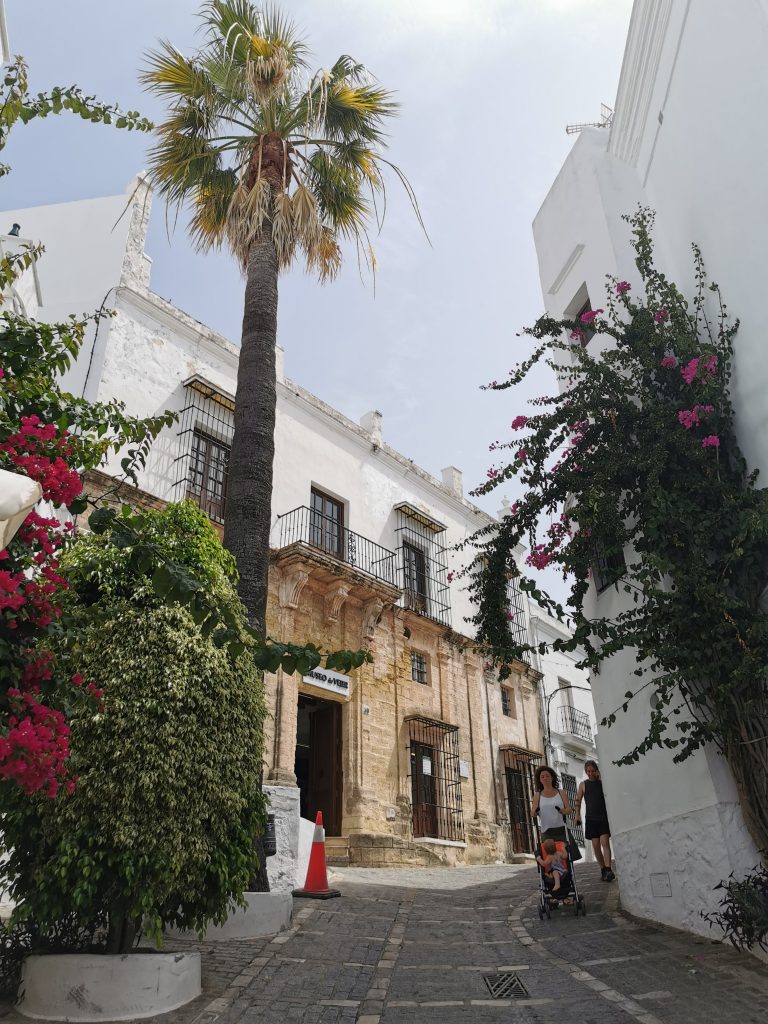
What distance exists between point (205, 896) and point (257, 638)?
2.08m

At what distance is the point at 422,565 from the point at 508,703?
4.42 m

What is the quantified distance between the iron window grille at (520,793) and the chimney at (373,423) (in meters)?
8.25

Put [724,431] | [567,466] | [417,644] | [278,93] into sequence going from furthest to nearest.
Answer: [417,644] → [278,93] → [567,466] → [724,431]

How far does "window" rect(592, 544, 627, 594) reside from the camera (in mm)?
6461

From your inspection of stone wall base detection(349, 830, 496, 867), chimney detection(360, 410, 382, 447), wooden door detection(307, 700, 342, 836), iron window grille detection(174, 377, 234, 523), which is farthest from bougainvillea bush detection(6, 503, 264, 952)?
chimney detection(360, 410, 382, 447)

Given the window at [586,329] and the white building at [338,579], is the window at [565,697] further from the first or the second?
the window at [586,329]

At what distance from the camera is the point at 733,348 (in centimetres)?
643

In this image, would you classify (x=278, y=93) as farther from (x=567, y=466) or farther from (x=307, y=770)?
Result: (x=307, y=770)

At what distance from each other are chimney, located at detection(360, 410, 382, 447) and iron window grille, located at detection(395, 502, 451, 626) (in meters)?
1.89

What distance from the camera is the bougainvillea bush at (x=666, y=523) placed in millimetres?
5414

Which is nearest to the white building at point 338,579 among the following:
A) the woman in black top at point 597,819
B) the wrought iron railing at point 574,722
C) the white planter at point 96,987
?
the wrought iron railing at point 574,722

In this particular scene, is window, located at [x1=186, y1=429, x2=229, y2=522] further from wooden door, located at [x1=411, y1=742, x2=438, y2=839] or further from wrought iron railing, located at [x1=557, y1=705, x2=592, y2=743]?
wrought iron railing, located at [x1=557, y1=705, x2=592, y2=743]

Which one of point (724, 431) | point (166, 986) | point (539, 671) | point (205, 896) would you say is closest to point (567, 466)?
point (724, 431)

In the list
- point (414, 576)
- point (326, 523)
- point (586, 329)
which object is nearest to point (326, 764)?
point (326, 523)
